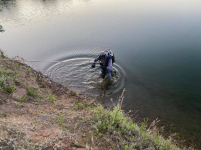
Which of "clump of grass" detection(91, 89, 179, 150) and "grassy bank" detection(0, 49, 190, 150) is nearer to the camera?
"grassy bank" detection(0, 49, 190, 150)

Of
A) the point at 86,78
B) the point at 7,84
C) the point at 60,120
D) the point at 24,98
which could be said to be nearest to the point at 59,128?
the point at 60,120

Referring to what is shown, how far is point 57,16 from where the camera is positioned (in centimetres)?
1706

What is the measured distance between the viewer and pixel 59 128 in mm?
3846

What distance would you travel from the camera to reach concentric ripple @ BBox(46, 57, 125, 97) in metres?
8.08

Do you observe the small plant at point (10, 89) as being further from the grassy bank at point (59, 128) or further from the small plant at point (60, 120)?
the small plant at point (60, 120)

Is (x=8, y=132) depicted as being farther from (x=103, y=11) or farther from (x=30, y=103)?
(x=103, y=11)

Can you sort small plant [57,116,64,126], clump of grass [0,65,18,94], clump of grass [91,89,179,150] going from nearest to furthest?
clump of grass [91,89,179,150] → small plant [57,116,64,126] → clump of grass [0,65,18,94]

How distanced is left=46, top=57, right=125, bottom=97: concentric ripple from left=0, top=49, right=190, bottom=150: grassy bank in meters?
2.18

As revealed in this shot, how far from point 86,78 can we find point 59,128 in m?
5.15

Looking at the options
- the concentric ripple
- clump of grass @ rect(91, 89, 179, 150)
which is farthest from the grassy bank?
the concentric ripple

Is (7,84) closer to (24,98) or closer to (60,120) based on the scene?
(24,98)

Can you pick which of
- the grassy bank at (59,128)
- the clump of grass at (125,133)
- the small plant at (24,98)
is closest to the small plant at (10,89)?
the grassy bank at (59,128)

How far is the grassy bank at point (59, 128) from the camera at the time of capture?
308 cm

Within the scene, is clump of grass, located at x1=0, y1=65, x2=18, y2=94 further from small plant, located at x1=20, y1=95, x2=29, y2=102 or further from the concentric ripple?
the concentric ripple
